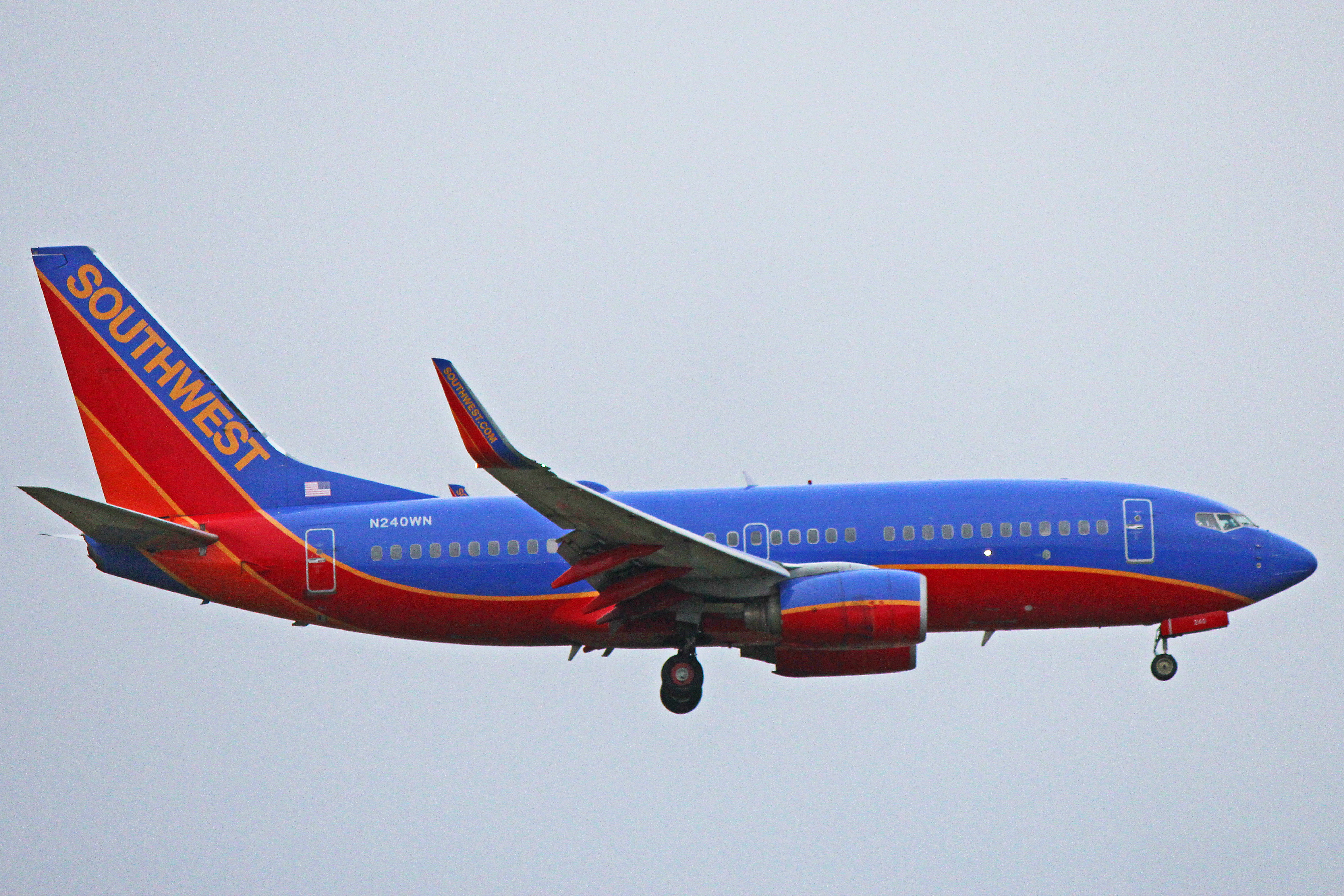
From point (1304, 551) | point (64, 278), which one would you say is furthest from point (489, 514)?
point (1304, 551)

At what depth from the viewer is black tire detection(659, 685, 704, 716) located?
29.7 m

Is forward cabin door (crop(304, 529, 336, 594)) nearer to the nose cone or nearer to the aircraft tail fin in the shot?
the aircraft tail fin

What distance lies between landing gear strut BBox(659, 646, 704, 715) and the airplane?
5 cm

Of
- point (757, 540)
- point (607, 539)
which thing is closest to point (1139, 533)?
point (757, 540)

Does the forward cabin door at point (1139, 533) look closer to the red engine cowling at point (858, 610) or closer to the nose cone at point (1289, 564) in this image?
Result: the nose cone at point (1289, 564)

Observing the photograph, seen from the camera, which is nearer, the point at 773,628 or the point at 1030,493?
the point at 773,628

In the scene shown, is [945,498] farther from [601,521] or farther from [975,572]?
[601,521]

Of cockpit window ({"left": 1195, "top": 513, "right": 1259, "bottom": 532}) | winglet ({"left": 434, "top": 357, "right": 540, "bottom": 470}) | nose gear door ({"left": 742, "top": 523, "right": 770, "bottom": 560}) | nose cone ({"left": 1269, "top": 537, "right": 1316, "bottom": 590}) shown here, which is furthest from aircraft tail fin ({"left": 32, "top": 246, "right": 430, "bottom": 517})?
nose cone ({"left": 1269, "top": 537, "right": 1316, "bottom": 590})

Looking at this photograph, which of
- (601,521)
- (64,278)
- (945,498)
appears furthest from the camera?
(64,278)

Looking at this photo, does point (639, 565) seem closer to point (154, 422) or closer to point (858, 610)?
point (858, 610)

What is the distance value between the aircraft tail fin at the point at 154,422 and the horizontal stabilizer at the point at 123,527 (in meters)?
0.92

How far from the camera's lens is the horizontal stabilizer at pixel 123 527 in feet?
92.7

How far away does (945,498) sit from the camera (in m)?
30.3

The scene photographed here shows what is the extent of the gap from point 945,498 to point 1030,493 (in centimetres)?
178
